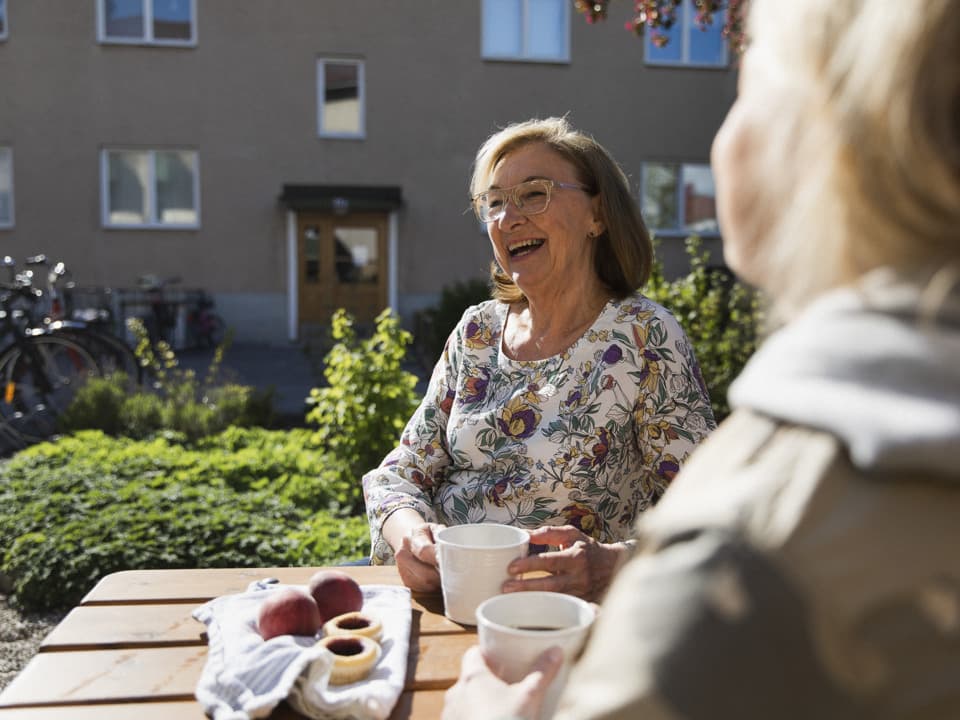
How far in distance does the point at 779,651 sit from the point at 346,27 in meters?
16.4

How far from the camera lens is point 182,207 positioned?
15.8 meters

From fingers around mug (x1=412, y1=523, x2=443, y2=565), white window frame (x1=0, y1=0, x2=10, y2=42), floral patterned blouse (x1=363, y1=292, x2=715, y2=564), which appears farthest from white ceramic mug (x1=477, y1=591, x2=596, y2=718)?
white window frame (x1=0, y1=0, x2=10, y2=42)

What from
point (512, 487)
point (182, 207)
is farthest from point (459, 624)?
point (182, 207)

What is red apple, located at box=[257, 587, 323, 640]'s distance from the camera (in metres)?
1.44

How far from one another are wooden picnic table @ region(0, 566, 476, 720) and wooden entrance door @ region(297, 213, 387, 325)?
573 inches

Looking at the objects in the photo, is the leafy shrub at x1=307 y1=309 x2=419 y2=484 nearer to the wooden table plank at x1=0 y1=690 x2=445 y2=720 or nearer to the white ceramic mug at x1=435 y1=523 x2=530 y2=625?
the white ceramic mug at x1=435 y1=523 x2=530 y2=625

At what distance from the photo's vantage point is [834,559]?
58 centimetres

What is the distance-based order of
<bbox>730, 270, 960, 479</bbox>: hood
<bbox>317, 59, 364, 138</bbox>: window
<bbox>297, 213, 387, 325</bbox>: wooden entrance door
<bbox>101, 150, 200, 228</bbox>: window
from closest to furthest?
<bbox>730, 270, 960, 479</bbox>: hood
<bbox>101, 150, 200, 228</bbox>: window
<bbox>317, 59, 364, 138</bbox>: window
<bbox>297, 213, 387, 325</bbox>: wooden entrance door

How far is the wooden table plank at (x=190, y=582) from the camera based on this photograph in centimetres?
177

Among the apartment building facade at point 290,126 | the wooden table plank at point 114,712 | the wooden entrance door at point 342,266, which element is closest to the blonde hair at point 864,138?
the wooden table plank at point 114,712

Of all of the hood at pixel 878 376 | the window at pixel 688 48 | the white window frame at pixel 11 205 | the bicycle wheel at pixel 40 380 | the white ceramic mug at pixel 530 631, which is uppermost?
the window at pixel 688 48

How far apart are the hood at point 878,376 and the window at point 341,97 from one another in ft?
52.1

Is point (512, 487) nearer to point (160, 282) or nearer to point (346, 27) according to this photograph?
point (160, 282)

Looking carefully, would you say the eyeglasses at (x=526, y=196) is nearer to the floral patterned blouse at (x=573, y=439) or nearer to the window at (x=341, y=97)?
the floral patterned blouse at (x=573, y=439)
